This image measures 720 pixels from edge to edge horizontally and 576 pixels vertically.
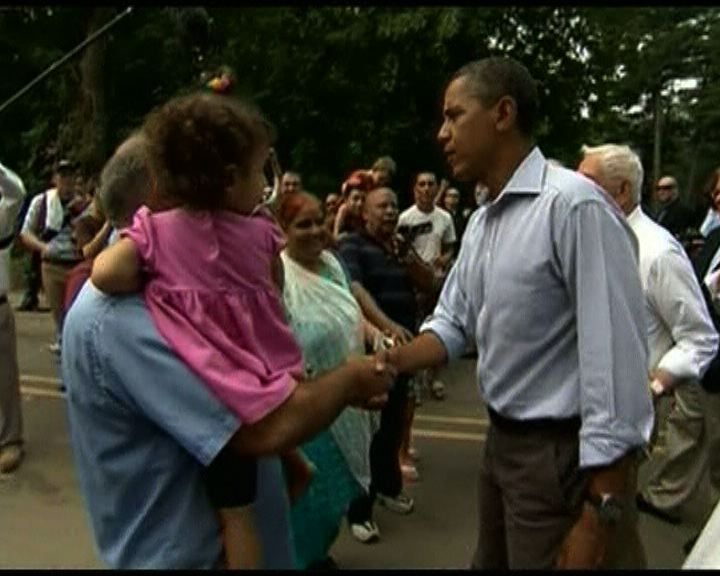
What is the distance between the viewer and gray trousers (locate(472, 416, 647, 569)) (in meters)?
2.38

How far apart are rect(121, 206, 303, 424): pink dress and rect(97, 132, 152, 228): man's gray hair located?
366 mm

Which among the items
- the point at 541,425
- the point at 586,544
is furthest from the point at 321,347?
the point at 586,544

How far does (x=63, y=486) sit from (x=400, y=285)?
2.12 metres

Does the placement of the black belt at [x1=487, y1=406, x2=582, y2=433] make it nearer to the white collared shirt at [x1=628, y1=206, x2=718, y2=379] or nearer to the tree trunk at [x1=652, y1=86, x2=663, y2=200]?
the white collared shirt at [x1=628, y1=206, x2=718, y2=379]

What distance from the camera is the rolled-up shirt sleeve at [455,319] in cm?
281

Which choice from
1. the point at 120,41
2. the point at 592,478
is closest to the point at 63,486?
the point at 592,478

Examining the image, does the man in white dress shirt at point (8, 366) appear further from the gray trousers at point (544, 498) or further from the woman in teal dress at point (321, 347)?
the gray trousers at point (544, 498)

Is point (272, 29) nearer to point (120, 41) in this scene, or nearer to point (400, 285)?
point (120, 41)

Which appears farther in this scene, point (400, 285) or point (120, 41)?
point (120, 41)

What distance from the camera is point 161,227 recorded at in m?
1.65

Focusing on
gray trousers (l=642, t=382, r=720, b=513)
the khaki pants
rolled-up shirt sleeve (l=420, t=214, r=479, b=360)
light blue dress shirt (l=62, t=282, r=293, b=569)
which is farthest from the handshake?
the khaki pants

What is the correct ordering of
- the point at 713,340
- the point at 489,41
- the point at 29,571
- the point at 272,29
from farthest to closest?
the point at 272,29
the point at 489,41
the point at 29,571
the point at 713,340

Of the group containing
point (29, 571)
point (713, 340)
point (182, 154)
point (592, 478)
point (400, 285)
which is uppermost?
point (182, 154)

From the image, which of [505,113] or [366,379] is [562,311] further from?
[366,379]
